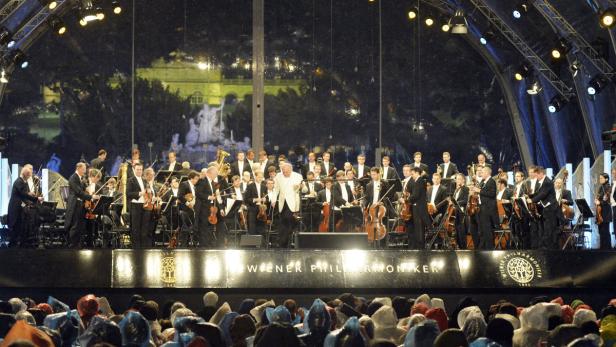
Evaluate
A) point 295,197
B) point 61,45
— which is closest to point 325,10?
point 61,45

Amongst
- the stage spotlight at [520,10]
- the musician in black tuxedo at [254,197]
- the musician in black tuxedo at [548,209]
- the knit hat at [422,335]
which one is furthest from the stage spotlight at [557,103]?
the knit hat at [422,335]

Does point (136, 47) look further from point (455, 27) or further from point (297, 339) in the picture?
point (297, 339)

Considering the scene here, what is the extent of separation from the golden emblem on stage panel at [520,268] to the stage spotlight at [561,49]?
662 cm

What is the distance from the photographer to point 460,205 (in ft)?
54.6

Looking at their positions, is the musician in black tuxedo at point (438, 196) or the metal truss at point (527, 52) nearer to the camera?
the musician in black tuxedo at point (438, 196)

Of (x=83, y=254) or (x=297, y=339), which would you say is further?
(x=83, y=254)

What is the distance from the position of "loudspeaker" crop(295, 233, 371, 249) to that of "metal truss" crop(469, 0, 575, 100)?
766 centimetres

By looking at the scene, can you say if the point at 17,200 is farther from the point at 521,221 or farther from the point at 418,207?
the point at 521,221

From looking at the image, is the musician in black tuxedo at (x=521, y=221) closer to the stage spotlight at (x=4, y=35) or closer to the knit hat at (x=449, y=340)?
the stage spotlight at (x=4, y=35)

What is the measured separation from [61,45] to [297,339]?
18.4 meters

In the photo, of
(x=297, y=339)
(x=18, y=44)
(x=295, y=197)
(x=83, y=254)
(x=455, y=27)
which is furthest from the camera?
(x=18, y=44)

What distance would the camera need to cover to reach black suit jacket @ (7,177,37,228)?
15.9 m

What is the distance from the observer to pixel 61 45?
2244 centimetres

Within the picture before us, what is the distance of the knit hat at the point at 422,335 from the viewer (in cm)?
536
